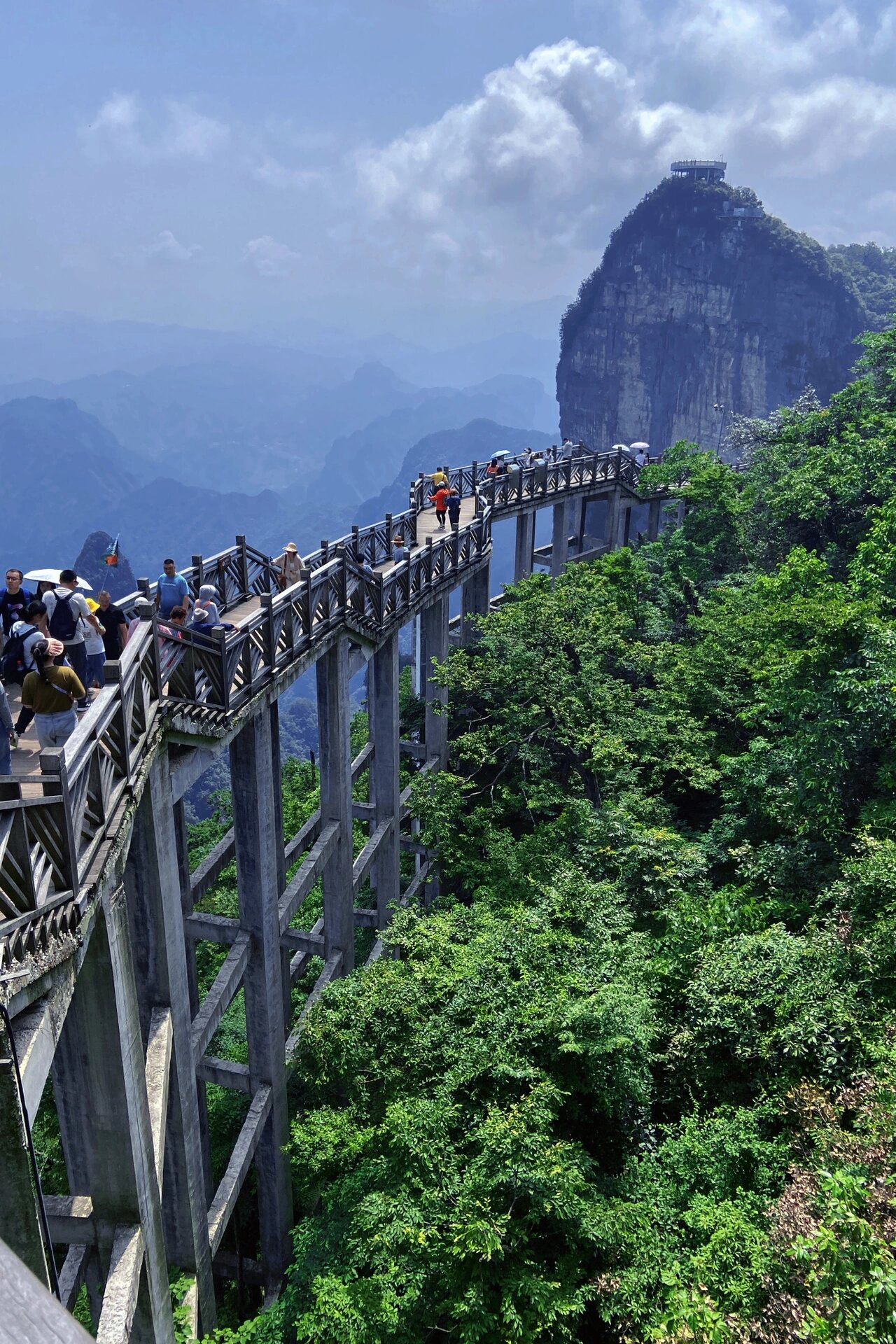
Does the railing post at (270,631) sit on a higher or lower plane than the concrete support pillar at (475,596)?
higher

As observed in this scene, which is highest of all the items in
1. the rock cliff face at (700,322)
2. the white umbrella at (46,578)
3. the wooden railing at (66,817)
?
the rock cliff face at (700,322)

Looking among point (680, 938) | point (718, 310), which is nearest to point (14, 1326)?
point (680, 938)

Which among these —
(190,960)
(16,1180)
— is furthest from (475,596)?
(16,1180)

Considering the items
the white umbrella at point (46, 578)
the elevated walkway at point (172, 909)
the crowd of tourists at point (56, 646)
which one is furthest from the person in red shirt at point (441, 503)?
the white umbrella at point (46, 578)

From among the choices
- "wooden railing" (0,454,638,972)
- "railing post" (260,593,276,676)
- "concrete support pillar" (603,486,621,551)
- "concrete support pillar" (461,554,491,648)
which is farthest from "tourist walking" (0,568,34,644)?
"concrete support pillar" (603,486,621,551)

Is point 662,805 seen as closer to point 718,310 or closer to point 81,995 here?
point 81,995

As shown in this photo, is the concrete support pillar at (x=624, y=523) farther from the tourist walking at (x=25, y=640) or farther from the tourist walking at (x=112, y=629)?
the tourist walking at (x=25, y=640)
